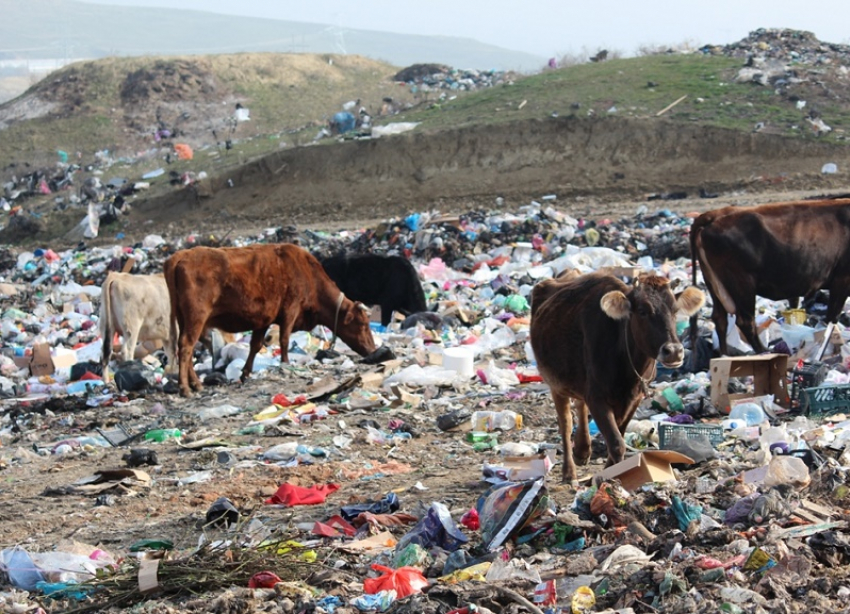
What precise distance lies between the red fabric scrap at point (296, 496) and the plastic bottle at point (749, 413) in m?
3.14

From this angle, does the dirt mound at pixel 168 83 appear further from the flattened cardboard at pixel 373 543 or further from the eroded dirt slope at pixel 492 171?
the flattened cardboard at pixel 373 543

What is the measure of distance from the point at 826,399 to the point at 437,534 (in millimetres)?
3843

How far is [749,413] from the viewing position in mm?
8258

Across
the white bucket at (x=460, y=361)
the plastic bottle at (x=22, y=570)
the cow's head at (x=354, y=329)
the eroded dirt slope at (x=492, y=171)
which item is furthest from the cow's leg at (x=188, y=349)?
the eroded dirt slope at (x=492, y=171)

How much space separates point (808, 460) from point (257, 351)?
286 inches

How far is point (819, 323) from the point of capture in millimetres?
11477

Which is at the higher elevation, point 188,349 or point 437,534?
point 437,534

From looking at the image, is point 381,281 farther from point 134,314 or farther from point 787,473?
point 787,473

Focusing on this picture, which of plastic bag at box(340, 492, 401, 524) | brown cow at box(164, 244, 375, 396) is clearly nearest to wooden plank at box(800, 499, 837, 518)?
plastic bag at box(340, 492, 401, 524)

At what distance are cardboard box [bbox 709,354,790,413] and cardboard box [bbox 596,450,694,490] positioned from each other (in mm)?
2580

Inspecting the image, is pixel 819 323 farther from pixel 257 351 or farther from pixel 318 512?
pixel 318 512

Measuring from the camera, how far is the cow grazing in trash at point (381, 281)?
15.8 m

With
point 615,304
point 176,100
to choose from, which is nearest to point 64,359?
point 615,304

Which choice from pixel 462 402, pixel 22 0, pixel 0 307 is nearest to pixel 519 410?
pixel 462 402
